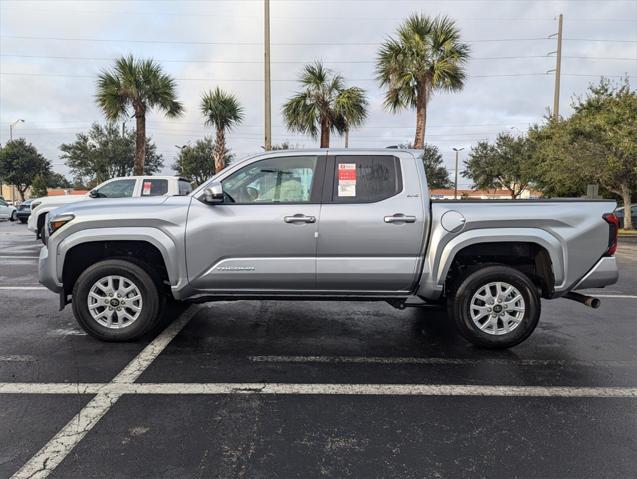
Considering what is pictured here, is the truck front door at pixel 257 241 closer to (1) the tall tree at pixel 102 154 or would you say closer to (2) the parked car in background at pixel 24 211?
(2) the parked car in background at pixel 24 211

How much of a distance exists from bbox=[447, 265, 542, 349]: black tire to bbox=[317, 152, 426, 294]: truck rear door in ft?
1.72

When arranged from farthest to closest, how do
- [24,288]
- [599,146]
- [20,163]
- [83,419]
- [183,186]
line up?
[20,163], [599,146], [183,186], [24,288], [83,419]

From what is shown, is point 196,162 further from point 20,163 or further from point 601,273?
point 601,273

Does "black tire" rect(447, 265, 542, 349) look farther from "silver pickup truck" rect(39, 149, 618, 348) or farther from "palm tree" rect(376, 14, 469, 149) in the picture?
"palm tree" rect(376, 14, 469, 149)

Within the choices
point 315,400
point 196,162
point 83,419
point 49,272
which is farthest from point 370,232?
point 196,162

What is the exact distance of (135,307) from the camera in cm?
480

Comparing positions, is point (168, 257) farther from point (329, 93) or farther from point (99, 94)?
point (99, 94)

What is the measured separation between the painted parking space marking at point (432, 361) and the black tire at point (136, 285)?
114 centimetres

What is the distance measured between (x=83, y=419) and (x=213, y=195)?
2169 mm

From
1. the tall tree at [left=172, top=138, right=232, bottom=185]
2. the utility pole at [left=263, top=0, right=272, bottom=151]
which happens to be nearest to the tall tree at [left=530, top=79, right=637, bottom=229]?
the utility pole at [left=263, top=0, right=272, bottom=151]

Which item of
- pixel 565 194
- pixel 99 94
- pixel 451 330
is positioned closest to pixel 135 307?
pixel 451 330

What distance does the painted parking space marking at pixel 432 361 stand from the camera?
442 cm

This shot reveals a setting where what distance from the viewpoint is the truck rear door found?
4.59 m

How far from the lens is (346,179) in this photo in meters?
4.76
